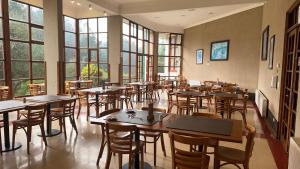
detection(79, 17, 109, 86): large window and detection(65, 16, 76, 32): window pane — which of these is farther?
detection(79, 17, 109, 86): large window

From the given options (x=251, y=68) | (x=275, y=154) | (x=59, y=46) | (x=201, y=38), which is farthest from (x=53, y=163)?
(x=201, y=38)

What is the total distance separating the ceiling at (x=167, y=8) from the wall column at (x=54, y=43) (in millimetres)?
1249

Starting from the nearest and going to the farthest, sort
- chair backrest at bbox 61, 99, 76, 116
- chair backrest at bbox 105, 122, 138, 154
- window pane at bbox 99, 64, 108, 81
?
1. chair backrest at bbox 105, 122, 138, 154
2. chair backrest at bbox 61, 99, 76, 116
3. window pane at bbox 99, 64, 108, 81

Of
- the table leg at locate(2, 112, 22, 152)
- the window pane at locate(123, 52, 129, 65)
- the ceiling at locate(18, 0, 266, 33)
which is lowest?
the table leg at locate(2, 112, 22, 152)

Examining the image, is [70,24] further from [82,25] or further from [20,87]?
[20,87]

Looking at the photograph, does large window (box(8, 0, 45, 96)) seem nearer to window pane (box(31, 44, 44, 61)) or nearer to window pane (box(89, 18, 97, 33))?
window pane (box(31, 44, 44, 61))

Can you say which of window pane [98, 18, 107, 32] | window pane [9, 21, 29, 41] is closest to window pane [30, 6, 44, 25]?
window pane [9, 21, 29, 41]

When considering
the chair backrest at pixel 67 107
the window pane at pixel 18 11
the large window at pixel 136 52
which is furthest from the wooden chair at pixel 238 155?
the window pane at pixel 18 11

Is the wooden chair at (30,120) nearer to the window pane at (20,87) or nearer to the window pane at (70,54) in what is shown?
the window pane at (20,87)

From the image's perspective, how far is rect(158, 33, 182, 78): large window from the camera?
12.9 meters

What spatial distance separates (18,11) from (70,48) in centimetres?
281

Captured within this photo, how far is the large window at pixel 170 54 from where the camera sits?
42.2 ft

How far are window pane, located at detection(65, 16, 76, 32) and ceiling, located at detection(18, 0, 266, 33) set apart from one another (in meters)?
0.24

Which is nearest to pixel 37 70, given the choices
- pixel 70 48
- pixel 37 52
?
pixel 37 52
